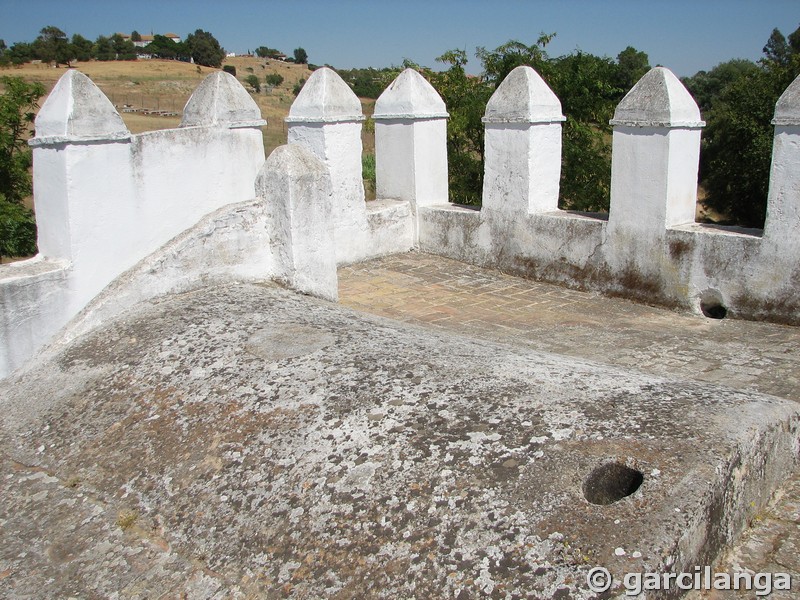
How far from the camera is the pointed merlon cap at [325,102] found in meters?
8.38

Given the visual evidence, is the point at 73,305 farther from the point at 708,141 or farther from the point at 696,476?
the point at 708,141

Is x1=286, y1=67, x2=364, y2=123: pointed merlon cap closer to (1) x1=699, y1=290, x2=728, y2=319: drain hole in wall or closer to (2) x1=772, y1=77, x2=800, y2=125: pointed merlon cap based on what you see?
(1) x1=699, y1=290, x2=728, y2=319: drain hole in wall

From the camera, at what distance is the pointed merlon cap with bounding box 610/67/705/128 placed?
22.1ft

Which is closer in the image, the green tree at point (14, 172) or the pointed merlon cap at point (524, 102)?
the pointed merlon cap at point (524, 102)

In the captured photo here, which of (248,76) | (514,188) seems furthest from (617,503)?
(248,76)

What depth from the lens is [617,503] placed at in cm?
285

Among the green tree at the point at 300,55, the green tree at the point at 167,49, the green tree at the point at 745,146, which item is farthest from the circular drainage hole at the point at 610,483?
the green tree at the point at 300,55

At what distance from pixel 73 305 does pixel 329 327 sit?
2214 millimetres

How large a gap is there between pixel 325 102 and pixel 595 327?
152 inches

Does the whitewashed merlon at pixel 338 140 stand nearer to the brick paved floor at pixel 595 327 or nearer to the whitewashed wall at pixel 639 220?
the brick paved floor at pixel 595 327

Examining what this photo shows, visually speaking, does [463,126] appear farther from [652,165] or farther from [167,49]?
[167,49]

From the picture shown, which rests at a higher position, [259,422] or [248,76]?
[248,76]

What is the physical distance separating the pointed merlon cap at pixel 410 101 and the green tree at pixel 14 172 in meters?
6.92

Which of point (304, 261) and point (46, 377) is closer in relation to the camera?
point (46, 377)
